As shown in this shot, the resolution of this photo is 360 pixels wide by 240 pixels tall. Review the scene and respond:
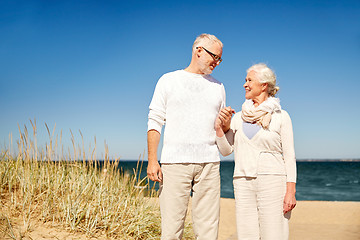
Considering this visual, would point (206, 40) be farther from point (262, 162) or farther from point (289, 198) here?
point (289, 198)

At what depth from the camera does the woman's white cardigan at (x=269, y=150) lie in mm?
2619

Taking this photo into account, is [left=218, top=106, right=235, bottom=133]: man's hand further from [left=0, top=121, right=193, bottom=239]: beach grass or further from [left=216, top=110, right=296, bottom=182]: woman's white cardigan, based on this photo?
[left=0, top=121, right=193, bottom=239]: beach grass

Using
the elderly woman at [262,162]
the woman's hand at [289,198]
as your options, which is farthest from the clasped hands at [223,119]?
the woman's hand at [289,198]

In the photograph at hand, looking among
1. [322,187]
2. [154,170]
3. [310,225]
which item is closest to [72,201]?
[154,170]

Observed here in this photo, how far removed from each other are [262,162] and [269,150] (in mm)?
119

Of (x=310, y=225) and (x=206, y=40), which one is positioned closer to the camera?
(x=206, y=40)

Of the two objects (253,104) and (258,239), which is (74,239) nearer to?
(258,239)

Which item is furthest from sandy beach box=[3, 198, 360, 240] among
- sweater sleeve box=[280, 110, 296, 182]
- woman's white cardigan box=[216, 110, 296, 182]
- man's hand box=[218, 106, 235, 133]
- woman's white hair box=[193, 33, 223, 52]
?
woman's white hair box=[193, 33, 223, 52]

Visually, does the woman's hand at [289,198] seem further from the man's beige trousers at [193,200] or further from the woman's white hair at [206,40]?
the woman's white hair at [206,40]

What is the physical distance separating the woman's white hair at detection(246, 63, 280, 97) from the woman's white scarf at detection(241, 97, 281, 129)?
0.27 ft

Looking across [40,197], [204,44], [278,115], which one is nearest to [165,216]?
[278,115]

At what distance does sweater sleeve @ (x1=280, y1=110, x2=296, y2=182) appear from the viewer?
2609 mm

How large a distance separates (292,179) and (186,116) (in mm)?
948

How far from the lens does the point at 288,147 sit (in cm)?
264
